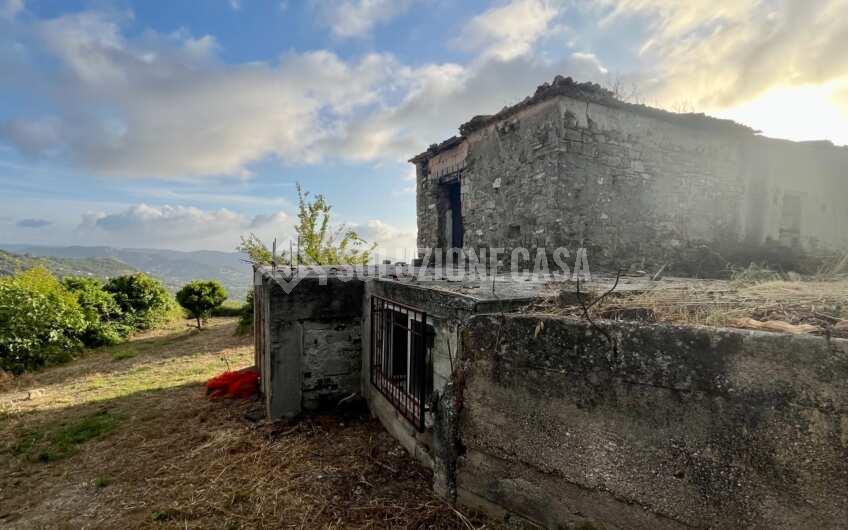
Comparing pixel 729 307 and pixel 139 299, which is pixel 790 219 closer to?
pixel 729 307

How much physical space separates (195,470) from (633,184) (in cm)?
787

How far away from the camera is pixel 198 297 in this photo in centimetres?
1518

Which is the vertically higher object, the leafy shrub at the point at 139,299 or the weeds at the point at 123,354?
the leafy shrub at the point at 139,299

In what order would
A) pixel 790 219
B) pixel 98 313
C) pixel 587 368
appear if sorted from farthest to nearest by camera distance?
pixel 98 313 < pixel 790 219 < pixel 587 368

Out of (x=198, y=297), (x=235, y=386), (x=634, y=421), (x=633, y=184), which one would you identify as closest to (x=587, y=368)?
(x=634, y=421)

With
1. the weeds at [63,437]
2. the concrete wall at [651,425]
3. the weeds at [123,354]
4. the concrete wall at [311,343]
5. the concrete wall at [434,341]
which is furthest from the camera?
the weeds at [123,354]

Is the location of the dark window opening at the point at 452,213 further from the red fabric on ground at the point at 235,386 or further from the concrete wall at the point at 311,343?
the red fabric on ground at the point at 235,386

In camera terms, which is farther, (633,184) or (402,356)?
(633,184)

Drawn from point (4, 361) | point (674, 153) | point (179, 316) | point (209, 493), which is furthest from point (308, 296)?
point (179, 316)

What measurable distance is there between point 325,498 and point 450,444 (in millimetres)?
1443

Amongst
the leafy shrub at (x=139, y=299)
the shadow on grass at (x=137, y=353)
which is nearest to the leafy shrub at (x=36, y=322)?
the shadow on grass at (x=137, y=353)

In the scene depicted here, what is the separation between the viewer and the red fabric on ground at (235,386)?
6.37 meters

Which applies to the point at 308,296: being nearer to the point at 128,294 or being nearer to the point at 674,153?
the point at 674,153

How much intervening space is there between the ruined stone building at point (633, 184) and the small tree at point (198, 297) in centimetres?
1067
